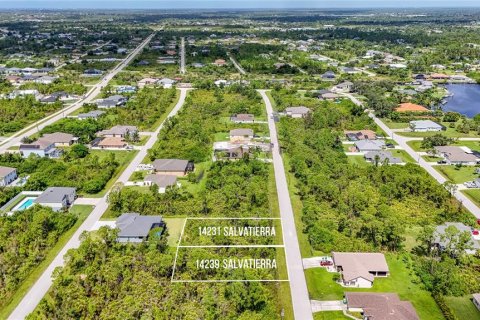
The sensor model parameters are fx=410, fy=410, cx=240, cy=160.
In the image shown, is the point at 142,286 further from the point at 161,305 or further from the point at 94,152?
the point at 94,152

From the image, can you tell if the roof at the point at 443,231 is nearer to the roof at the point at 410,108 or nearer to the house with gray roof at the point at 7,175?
the roof at the point at 410,108

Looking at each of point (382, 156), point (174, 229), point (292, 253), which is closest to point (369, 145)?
point (382, 156)

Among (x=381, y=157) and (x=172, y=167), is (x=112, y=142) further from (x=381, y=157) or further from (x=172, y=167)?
(x=381, y=157)

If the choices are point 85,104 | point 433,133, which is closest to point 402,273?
point 433,133

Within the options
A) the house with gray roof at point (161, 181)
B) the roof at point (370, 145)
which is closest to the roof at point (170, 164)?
the house with gray roof at point (161, 181)

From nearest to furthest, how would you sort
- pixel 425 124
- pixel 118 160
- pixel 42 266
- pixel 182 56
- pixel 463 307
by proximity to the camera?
pixel 463 307 → pixel 42 266 → pixel 118 160 → pixel 425 124 → pixel 182 56

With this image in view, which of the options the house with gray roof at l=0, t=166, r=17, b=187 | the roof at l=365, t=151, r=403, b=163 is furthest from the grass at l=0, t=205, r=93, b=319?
the roof at l=365, t=151, r=403, b=163

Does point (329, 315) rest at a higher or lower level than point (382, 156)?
lower
